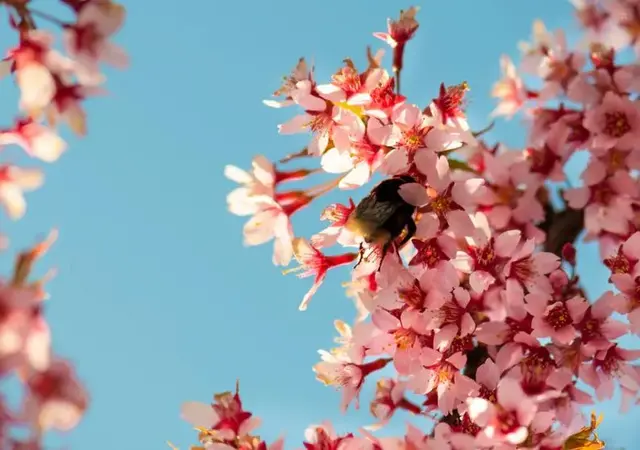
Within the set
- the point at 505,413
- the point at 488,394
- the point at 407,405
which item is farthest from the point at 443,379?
the point at 407,405

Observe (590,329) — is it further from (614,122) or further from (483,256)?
(614,122)

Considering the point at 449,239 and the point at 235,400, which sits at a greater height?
the point at 449,239

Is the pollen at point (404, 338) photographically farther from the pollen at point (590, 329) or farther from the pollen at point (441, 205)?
the pollen at point (590, 329)

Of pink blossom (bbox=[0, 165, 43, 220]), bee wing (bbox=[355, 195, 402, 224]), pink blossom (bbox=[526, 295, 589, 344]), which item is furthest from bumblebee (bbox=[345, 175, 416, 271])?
pink blossom (bbox=[0, 165, 43, 220])

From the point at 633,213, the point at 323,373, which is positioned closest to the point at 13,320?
the point at 323,373

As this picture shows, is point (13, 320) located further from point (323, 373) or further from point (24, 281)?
point (323, 373)

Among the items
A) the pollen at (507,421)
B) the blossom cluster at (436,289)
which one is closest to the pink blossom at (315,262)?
the blossom cluster at (436,289)

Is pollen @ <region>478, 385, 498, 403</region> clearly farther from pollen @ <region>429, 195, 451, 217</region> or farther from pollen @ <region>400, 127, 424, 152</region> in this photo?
pollen @ <region>400, 127, 424, 152</region>
